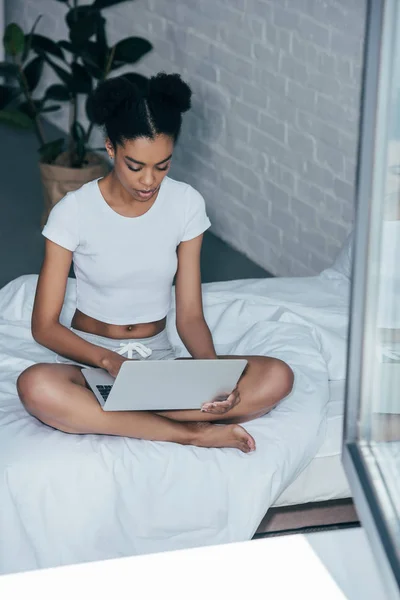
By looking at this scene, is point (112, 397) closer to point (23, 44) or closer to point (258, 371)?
point (258, 371)

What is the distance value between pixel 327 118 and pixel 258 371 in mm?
1325

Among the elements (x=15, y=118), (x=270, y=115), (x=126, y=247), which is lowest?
(x=15, y=118)

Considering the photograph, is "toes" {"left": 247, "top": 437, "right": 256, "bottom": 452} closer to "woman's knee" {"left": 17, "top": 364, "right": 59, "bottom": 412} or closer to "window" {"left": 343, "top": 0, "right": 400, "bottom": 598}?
"woman's knee" {"left": 17, "top": 364, "right": 59, "bottom": 412}

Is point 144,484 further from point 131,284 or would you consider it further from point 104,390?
point 131,284

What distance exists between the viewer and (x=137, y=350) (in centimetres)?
232

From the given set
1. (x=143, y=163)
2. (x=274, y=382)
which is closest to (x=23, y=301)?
(x=143, y=163)

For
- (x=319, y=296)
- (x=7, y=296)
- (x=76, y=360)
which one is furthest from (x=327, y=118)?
(x=76, y=360)

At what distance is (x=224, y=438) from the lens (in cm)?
212

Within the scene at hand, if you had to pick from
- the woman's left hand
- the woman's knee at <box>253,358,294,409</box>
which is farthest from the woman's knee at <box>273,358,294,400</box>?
the woman's left hand

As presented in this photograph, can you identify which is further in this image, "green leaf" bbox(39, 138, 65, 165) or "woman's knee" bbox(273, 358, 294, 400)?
"green leaf" bbox(39, 138, 65, 165)

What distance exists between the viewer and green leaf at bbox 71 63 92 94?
3.96 m

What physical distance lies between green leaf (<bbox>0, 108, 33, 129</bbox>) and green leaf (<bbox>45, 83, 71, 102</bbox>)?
4.7 inches

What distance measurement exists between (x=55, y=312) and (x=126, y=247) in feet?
0.71

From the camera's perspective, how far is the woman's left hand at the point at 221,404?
2.15m
